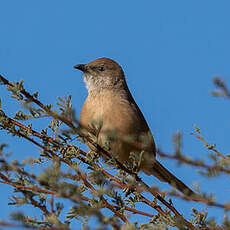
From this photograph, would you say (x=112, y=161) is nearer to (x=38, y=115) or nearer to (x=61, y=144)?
(x=61, y=144)

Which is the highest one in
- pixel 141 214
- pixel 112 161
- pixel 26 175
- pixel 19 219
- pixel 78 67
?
pixel 78 67

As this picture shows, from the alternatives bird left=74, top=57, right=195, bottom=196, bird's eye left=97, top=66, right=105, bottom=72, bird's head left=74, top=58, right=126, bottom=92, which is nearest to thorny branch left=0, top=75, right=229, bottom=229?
bird left=74, top=57, right=195, bottom=196

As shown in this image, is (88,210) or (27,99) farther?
(27,99)

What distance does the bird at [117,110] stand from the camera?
485cm

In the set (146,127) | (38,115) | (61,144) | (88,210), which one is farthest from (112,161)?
(146,127)

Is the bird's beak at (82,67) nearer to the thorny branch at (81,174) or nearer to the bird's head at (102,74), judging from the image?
the bird's head at (102,74)

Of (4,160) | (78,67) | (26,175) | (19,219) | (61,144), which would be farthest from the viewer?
(78,67)

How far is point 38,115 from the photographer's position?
2910 millimetres

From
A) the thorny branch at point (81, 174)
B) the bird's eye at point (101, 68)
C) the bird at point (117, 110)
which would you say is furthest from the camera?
the bird's eye at point (101, 68)

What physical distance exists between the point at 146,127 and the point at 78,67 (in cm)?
142

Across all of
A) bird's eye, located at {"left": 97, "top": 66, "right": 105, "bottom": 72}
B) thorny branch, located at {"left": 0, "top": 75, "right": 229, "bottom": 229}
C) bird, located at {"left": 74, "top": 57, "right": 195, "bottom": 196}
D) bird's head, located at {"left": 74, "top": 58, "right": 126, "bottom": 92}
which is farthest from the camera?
bird's eye, located at {"left": 97, "top": 66, "right": 105, "bottom": 72}

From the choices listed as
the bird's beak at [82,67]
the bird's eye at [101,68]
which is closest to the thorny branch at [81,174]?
the bird's beak at [82,67]

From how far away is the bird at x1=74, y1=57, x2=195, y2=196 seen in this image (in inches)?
191

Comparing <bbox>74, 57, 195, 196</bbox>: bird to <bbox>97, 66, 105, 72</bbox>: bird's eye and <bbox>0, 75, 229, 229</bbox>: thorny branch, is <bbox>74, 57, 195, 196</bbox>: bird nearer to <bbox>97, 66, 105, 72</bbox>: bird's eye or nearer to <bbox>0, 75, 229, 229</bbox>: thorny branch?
<bbox>97, 66, 105, 72</bbox>: bird's eye
